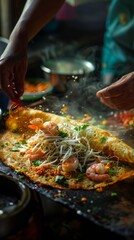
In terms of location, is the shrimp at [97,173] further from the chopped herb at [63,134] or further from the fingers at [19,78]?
the fingers at [19,78]

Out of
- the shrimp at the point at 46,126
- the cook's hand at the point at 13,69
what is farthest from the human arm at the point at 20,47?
the shrimp at the point at 46,126

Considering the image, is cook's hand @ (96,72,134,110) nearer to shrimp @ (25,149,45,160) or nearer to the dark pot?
shrimp @ (25,149,45,160)

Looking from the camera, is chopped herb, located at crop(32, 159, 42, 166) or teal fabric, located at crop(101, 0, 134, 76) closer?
chopped herb, located at crop(32, 159, 42, 166)

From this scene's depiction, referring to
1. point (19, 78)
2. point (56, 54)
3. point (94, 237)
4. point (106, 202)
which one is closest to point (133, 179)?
point (106, 202)

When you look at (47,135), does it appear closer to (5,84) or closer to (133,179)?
(5,84)

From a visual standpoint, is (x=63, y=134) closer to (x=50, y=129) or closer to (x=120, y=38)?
(x=50, y=129)

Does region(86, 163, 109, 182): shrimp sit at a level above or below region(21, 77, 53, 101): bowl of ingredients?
above

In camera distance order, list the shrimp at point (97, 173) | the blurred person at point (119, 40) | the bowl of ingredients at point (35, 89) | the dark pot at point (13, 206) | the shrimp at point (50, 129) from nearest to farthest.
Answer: the dark pot at point (13, 206), the shrimp at point (97, 173), the shrimp at point (50, 129), the bowl of ingredients at point (35, 89), the blurred person at point (119, 40)

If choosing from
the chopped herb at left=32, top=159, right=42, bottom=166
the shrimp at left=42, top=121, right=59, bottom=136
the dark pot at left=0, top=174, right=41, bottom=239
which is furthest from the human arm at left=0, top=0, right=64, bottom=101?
the dark pot at left=0, top=174, right=41, bottom=239
